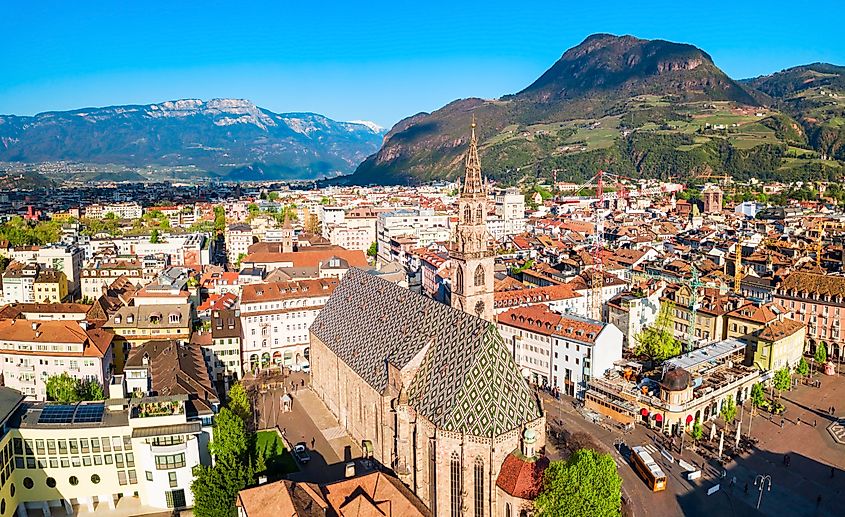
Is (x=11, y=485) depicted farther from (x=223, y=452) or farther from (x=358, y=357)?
(x=358, y=357)

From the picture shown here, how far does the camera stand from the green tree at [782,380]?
74375 millimetres

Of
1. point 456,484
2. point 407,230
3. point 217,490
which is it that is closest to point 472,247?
point 456,484

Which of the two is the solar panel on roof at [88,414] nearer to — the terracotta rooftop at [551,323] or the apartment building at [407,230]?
the terracotta rooftop at [551,323]

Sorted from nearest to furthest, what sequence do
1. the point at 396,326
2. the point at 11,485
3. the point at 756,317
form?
1. the point at 11,485
2. the point at 396,326
3. the point at 756,317

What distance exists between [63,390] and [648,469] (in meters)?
55.6

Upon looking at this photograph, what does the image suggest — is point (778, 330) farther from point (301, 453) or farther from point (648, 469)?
point (301, 453)

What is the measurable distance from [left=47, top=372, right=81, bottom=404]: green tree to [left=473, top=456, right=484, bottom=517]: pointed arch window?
40.8 m

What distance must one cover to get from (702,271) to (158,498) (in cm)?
9685

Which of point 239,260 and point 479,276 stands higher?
point 479,276

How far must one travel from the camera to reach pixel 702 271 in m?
112

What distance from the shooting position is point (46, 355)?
226 ft

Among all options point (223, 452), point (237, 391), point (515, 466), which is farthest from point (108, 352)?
point (515, 466)

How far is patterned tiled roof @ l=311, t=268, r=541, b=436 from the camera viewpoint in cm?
4459

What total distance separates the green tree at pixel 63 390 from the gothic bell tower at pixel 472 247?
3918cm
